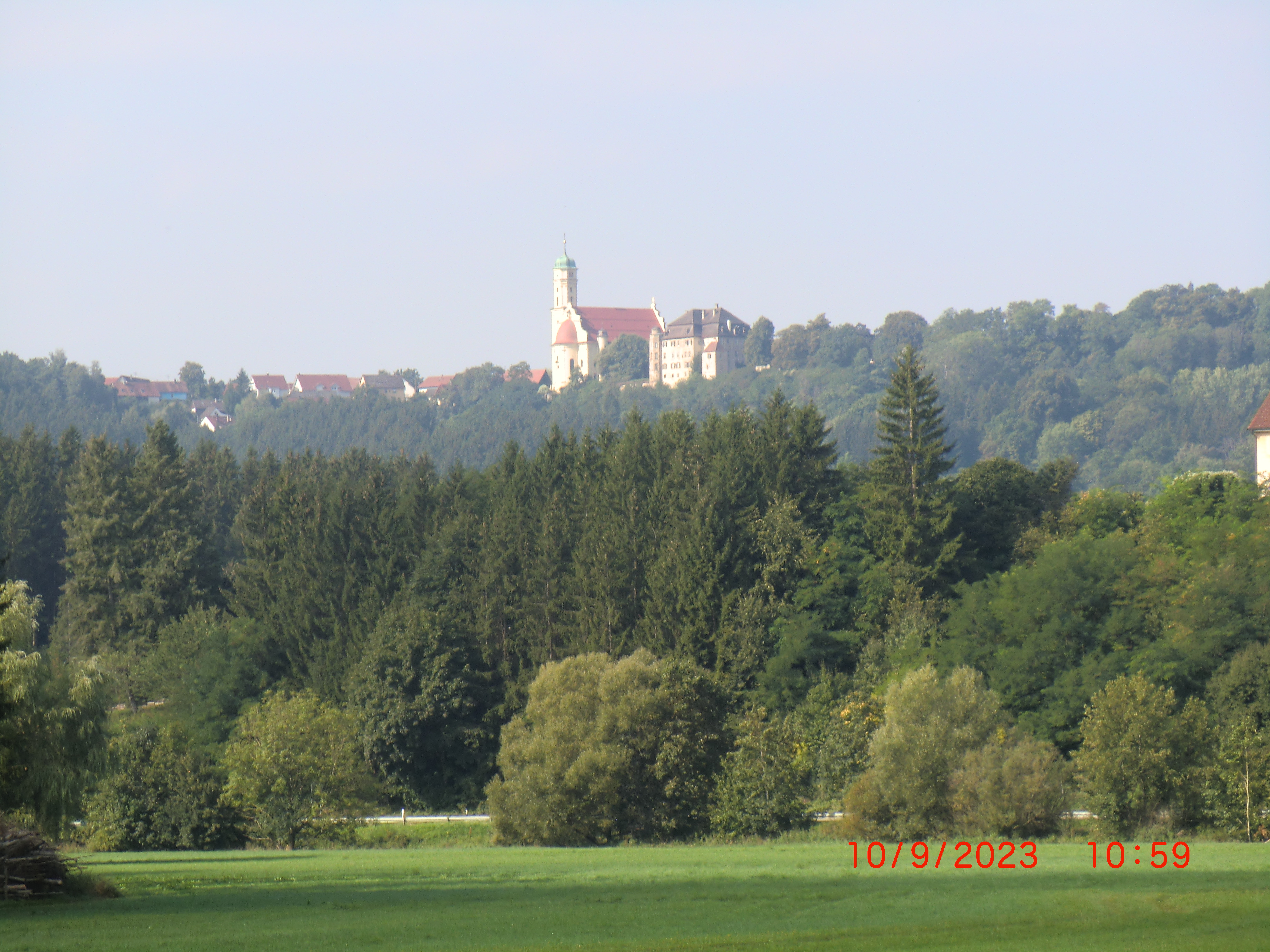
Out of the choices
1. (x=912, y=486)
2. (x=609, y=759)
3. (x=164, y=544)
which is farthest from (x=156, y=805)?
(x=164, y=544)

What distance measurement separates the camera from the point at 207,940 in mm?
21719

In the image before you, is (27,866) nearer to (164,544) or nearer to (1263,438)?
(1263,438)

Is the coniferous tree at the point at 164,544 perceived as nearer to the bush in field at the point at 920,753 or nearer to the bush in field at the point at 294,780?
the bush in field at the point at 294,780

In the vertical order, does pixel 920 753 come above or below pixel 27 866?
below

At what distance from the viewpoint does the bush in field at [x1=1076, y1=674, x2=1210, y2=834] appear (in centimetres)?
4112

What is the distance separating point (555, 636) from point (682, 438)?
14.4 meters

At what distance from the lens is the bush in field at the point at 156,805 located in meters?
45.3

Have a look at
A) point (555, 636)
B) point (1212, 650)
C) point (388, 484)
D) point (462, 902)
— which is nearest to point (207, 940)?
point (462, 902)

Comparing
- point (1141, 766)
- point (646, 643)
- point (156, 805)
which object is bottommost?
point (156, 805)

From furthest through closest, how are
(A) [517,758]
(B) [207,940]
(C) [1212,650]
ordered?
(C) [1212,650], (A) [517,758], (B) [207,940]

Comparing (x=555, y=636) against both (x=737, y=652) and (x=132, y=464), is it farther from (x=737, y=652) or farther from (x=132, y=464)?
(x=132, y=464)
